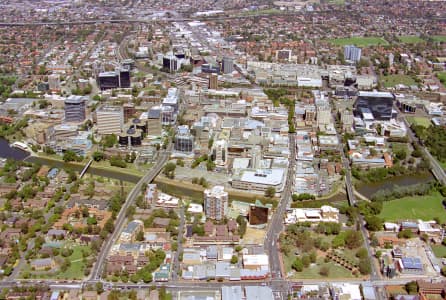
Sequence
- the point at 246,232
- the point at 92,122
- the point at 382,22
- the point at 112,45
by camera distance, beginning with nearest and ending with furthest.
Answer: the point at 246,232 < the point at 92,122 < the point at 112,45 < the point at 382,22

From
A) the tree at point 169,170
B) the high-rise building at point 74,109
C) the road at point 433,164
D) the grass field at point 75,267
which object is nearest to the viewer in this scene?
the grass field at point 75,267

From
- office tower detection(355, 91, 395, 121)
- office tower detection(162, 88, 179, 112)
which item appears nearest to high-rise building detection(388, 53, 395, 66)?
office tower detection(355, 91, 395, 121)

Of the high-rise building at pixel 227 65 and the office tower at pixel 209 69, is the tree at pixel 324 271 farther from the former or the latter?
the high-rise building at pixel 227 65

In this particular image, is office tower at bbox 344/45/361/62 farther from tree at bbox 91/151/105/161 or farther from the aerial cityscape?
tree at bbox 91/151/105/161

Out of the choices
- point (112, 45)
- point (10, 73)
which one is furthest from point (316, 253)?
point (112, 45)

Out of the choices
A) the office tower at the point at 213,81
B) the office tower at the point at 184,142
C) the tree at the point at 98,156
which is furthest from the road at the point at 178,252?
the office tower at the point at 213,81

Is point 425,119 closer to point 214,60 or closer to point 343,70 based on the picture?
point 343,70
